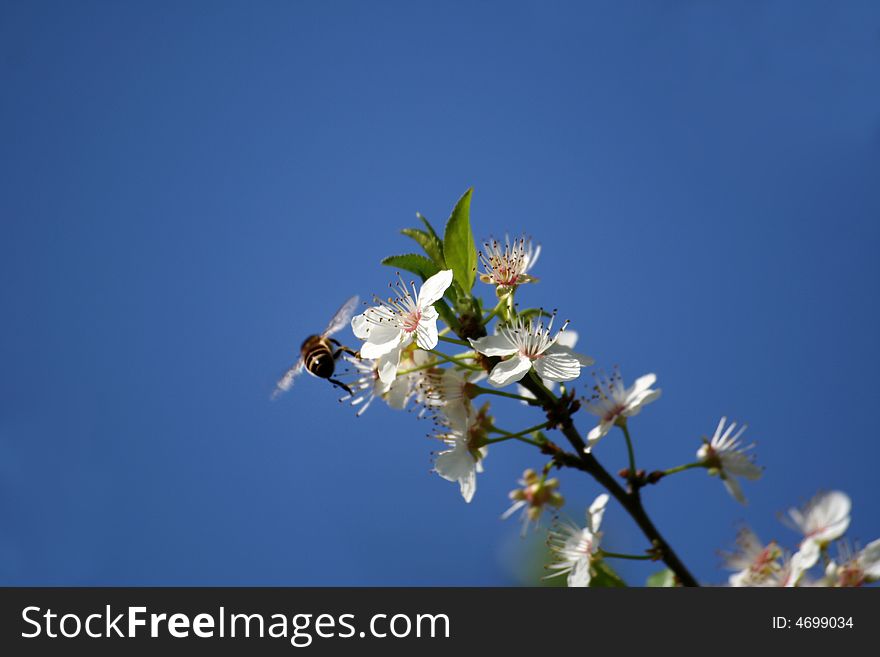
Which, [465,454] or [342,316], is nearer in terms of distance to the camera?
[465,454]

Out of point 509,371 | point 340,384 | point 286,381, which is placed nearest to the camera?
point 509,371

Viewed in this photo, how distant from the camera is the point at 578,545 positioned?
7.25 feet

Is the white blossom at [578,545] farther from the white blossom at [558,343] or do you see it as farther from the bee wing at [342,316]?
the bee wing at [342,316]

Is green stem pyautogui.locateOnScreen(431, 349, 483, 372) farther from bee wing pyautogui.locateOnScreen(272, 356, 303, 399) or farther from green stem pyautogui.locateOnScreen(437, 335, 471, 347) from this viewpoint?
bee wing pyautogui.locateOnScreen(272, 356, 303, 399)

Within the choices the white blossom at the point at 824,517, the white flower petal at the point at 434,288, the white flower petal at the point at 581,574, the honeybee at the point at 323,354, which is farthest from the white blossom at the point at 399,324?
the white blossom at the point at 824,517

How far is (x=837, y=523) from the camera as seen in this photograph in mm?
2107

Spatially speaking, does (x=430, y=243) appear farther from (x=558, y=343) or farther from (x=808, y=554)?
(x=808, y=554)

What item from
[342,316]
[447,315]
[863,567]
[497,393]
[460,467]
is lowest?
[863,567]

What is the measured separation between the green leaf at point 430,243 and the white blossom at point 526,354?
242 millimetres

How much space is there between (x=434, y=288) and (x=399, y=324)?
0.65 ft

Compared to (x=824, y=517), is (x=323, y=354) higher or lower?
higher

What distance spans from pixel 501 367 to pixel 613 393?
0.59m

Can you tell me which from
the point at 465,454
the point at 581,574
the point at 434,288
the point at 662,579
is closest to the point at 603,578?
the point at 581,574
